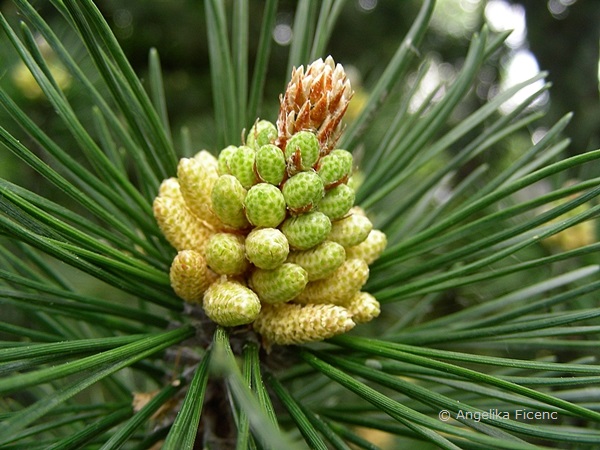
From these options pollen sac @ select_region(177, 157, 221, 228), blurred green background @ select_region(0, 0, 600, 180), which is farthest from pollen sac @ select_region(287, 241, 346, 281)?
blurred green background @ select_region(0, 0, 600, 180)

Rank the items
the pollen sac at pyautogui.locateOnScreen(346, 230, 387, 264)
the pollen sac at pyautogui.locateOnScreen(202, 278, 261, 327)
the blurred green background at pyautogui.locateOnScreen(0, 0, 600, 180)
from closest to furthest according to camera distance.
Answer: the pollen sac at pyautogui.locateOnScreen(202, 278, 261, 327), the pollen sac at pyautogui.locateOnScreen(346, 230, 387, 264), the blurred green background at pyautogui.locateOnScreen(0, 0, 600, 180)

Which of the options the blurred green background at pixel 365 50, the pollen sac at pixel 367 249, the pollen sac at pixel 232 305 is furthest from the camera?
the blurred green background at pixel 365 50

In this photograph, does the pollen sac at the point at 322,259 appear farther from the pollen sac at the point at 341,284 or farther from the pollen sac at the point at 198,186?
the pollen sac at the point at 198,186

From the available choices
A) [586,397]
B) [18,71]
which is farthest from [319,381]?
[18,71]

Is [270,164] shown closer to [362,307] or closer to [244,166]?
[244,166]

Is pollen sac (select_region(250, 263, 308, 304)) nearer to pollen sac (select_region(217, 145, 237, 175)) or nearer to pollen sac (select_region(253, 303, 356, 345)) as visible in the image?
pollen sac (select_region(253, 303, 356, 345))

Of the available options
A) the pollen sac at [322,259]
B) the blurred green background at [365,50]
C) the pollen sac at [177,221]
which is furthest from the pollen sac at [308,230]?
the blurred green background at [365,50]

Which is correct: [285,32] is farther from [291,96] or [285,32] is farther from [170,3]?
[291,96]
